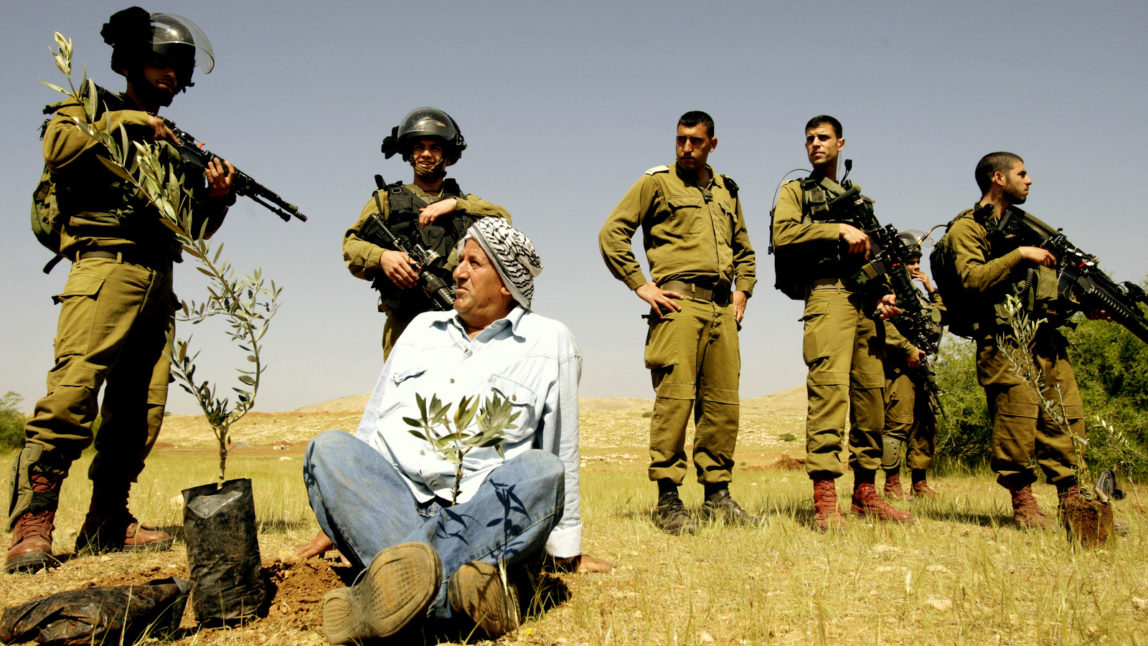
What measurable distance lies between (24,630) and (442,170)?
3.56 metres

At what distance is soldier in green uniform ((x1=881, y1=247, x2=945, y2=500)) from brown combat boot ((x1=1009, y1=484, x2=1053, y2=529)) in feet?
5.68

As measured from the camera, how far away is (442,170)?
16.3 ft

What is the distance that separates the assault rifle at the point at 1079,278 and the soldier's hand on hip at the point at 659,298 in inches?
95.8

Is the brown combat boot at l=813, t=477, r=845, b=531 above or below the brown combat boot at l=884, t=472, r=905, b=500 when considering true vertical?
above

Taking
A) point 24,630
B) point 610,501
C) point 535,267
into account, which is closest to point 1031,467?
point 610,501

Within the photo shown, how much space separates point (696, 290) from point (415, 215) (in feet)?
6.46

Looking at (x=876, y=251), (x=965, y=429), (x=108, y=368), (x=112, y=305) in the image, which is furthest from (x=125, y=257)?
(x=965, y=429)

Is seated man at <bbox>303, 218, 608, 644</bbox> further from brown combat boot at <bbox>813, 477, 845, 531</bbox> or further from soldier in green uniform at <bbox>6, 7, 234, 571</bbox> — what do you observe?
brown combat boot at <bbox>813, 477, 845, 531</bbox>

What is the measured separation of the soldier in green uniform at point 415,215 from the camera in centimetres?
454

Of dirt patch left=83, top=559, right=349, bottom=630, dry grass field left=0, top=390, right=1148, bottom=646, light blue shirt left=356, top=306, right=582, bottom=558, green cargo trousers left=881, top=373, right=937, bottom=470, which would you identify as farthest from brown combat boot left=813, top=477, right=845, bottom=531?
dirt patch left=83, top=559, right=349, bottom=630

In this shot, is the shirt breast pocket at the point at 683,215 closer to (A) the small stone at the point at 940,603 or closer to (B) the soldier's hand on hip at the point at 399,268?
(B) the soldier's hand on hip at the point at 399,268

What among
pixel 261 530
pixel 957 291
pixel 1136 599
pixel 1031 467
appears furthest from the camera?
pixel 957 291

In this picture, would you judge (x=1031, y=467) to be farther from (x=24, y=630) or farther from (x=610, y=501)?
(x=24, y=630)

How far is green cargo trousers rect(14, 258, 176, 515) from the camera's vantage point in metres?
3.50
